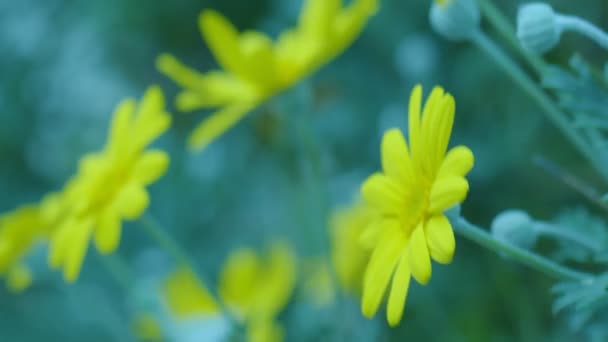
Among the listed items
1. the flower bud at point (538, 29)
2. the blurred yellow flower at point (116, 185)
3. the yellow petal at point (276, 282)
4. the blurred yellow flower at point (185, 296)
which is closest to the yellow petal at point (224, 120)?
the blurred yellow flower at point (116, 185)

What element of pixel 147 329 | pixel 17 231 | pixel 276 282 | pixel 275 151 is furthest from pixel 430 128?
pixel 275 151

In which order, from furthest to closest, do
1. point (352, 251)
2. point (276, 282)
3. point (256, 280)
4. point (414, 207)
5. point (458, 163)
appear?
point (256, 280)
point (276, 282)
point (352, 251)
point (414, 207)
point (458, 163)

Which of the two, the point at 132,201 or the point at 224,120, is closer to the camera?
the point at 132,201

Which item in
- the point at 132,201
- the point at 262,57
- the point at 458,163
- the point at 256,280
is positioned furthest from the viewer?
the point at 256,280

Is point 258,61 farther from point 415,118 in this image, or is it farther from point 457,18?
point 415,118

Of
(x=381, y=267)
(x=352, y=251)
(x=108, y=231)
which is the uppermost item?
Answer: (x=108, y=231)

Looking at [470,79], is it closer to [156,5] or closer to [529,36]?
[529,36]
